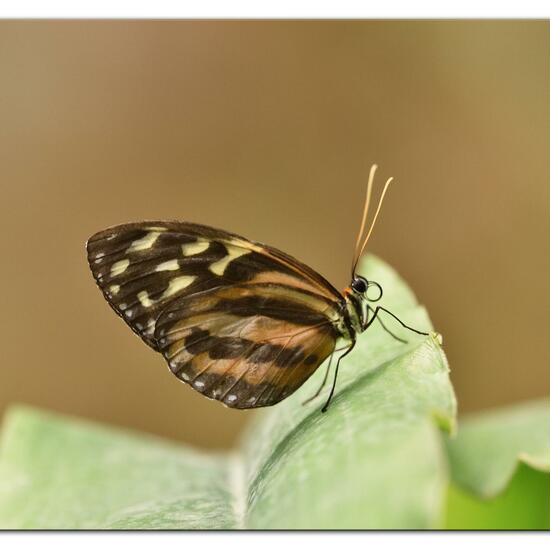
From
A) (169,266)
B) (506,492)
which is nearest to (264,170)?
(169,266)

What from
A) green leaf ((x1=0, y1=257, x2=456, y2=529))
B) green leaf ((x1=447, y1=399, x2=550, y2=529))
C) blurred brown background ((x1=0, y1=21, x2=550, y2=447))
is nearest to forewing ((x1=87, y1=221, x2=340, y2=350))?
green leaf ((x1=0, y1=257, x2=456, y2=529))

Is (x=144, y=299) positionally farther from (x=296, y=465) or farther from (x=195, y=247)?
(x=296, y=465)

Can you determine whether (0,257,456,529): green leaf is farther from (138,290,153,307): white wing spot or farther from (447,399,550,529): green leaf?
(138,290,153,307): white wing spot
